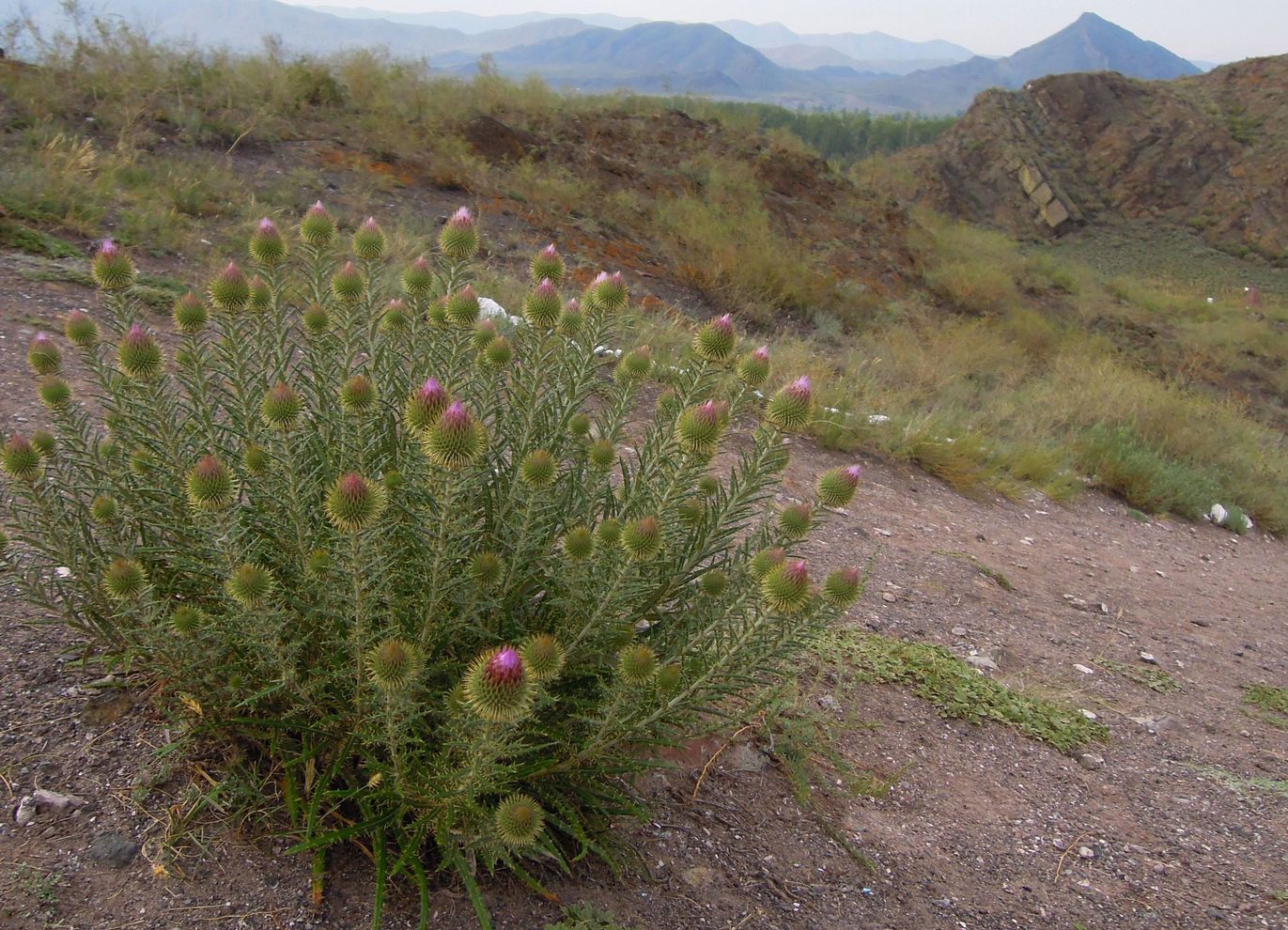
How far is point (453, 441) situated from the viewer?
163 cm

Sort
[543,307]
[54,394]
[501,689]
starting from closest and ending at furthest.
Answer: [501,689]
[54,394]
[543,307]

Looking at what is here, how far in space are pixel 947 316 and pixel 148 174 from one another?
12.2 meters

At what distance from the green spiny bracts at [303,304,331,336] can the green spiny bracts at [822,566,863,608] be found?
4.77 ft

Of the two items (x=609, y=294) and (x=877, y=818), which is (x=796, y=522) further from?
(x=877, y=818)

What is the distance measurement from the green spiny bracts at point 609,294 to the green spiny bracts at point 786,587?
869 mm

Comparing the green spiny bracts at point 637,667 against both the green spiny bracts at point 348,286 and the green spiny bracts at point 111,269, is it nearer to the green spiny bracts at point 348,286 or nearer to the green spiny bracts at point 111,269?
the green spiny bracts at point 348,286

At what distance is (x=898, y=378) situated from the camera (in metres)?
9.09

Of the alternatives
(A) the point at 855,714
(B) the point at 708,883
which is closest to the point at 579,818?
(B) the point at 708,883

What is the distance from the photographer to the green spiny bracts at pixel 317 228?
92.0 inches

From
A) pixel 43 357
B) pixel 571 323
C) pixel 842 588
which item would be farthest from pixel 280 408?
pixel 842 588

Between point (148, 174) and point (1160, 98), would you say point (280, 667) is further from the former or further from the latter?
point (1160, 98)

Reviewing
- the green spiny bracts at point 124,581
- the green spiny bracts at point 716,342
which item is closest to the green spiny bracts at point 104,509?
the green spiny bracts at point 124,581

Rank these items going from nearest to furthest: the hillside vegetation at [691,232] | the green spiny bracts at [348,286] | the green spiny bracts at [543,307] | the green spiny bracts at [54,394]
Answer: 1. the green spiny bracts at [54,394]
2. the green spiny bracts at [543,307]
3. the green spiny bracts at [348,286]
4. the hillside vegetation at [691,232]

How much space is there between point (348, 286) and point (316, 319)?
133 mm
